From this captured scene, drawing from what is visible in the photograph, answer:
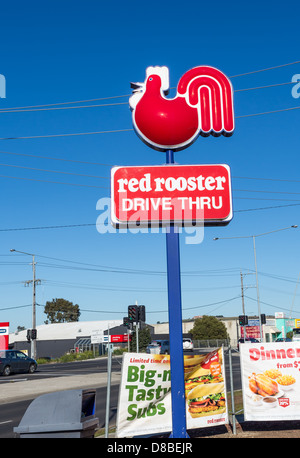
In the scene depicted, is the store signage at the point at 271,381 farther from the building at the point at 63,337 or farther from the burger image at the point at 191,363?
the building at the point at 63,337

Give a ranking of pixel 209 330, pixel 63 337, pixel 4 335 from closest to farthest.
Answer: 1. pixel 4 335
2. pixel 209 330
3. pixel 63 337

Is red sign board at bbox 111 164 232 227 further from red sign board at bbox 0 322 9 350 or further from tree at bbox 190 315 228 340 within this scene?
tree at bbox 190 315 228 340

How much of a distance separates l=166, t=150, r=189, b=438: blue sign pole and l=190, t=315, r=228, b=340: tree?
73526 mm

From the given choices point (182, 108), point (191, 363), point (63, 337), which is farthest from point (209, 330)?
point (182, 108)

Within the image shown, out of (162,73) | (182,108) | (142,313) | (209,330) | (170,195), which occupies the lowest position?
(209,330)

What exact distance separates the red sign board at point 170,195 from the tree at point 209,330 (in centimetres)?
7354

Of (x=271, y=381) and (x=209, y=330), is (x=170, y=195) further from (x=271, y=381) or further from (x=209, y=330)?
(x=209, y=330)

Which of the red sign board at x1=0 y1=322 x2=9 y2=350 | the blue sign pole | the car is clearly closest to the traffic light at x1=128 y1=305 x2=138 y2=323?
the car

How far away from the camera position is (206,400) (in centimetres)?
983

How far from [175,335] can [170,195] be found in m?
2.66

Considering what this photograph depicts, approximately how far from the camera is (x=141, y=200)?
9.70 metres

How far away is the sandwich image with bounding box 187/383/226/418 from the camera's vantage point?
9703mm

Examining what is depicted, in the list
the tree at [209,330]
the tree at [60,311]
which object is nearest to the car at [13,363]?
the tree at [209,330]
